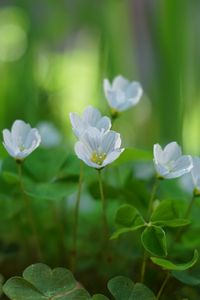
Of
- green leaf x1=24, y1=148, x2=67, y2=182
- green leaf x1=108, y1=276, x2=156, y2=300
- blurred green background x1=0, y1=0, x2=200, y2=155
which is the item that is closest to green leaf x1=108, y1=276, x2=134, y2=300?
green leaf x1=108, y1=276, x2=156, y2=300

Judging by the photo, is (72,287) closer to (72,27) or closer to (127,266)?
(127,266)

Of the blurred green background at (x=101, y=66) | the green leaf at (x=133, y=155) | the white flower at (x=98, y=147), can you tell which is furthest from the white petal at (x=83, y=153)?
the blurred green background at (x=101, y=66)

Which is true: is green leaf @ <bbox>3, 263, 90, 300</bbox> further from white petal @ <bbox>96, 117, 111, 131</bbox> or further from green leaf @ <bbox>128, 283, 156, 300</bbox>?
white petal @ <bbox>96, 117, 111, 131</bbox>

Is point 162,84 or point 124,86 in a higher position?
point 124,86

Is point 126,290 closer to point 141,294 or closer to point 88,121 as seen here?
point 141,294

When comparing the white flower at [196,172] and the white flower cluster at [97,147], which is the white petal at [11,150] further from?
the white flower at [196,172]

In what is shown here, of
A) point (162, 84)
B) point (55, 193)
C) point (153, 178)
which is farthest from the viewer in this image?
point (162, 84)

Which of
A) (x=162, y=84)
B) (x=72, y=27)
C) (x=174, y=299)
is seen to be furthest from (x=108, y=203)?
(x=72, y=27)
